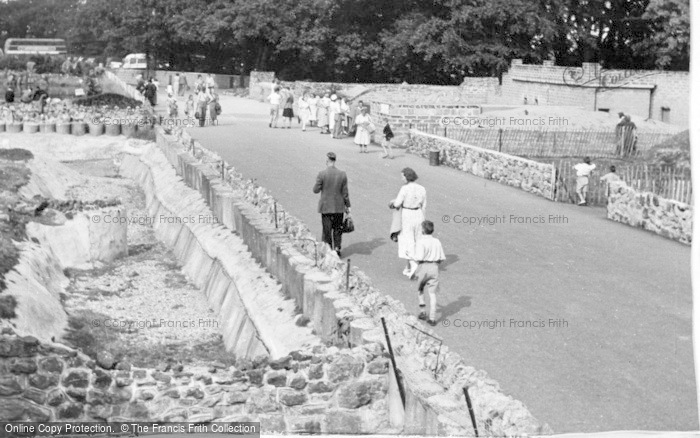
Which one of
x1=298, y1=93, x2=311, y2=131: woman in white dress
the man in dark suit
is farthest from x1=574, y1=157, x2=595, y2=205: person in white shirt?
x1=298, y1=93, x2=311, y2=131: woman in white dress

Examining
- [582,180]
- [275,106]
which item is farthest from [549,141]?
[582,180]

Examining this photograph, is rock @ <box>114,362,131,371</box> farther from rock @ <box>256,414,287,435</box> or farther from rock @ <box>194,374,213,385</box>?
rock @ <box>256,414,287,435</box>

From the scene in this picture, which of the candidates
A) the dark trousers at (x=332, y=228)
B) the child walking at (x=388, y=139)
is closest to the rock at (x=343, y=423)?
the dark trousers at (x=332, y=228)

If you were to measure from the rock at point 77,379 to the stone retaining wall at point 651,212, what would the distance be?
1179 cm

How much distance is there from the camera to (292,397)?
11.1m

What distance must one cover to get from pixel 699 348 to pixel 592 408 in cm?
112

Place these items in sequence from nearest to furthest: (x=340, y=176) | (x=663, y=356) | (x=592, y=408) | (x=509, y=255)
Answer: (x=592, y=408), (x=663, y=356), (x=340, y=176), (x=509, y=255)

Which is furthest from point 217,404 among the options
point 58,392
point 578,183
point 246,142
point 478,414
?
point 246,142

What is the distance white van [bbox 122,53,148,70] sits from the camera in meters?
67.6

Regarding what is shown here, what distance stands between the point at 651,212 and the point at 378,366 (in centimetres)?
1114

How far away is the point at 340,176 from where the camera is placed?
56.7 ft

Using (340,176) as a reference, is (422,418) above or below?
below

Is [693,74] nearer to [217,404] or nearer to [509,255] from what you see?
[217,404]

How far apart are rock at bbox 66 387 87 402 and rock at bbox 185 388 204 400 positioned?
83cm
